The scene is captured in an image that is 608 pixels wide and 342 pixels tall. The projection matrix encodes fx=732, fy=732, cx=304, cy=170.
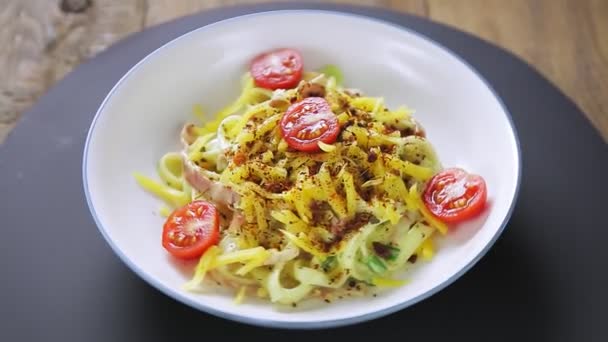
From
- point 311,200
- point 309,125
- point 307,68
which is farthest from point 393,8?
point 311,200

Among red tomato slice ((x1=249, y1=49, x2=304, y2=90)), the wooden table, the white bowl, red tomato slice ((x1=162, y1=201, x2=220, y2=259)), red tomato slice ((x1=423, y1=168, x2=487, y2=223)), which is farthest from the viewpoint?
the wooden table

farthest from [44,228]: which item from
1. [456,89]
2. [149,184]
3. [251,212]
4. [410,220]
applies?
[456,89]

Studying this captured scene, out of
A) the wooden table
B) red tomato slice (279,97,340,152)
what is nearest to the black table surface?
the wooden table

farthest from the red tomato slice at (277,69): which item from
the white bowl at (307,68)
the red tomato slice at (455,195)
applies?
the red tomato slice at (455,195)

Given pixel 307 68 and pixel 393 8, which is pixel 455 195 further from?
pixel 393 8

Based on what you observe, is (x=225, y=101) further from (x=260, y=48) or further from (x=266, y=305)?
(x=266, y=305)

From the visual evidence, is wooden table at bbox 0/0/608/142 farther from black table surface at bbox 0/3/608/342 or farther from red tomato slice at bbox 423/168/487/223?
red tomato slice at bbox 423/168/487/223
